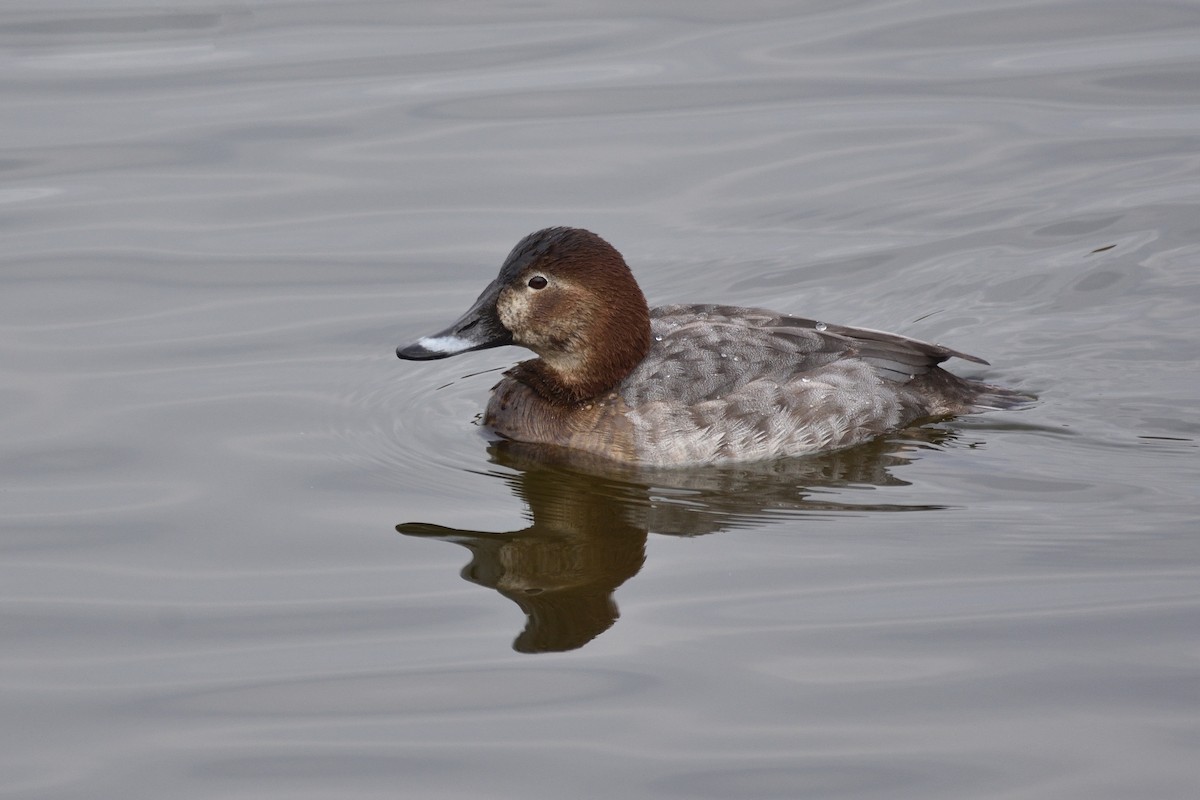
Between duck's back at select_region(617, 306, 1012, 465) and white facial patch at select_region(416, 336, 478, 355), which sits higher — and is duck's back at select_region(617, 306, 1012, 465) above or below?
below

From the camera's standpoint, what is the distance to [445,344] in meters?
8.37

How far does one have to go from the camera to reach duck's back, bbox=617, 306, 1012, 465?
819cm

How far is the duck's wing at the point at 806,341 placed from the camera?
27.5ft

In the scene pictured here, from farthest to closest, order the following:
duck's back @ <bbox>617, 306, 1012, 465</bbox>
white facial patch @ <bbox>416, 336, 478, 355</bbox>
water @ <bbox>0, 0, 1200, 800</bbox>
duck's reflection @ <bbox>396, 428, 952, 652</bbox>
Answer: white facial patch @ <bbox>416, 336, 478, 355</bbox> → duck's back @ <bbox>617, 306, 1012, 465</bbox> → duck's reflection @ <bbox>396, 428, 952, 652</bbox> → water @ <bbox>0, 0, 1200, 800</bbox>

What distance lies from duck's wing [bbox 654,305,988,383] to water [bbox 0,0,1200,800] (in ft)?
1.47

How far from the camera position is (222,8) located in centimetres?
1430

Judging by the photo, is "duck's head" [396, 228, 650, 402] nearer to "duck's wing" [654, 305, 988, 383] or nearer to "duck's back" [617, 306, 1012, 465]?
"duck's back" [617, 306, 1012, 465]

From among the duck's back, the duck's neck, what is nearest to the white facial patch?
the duck's neck

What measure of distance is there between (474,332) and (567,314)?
1.63 feet

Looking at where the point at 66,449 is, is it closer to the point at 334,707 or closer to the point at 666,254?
the point at 334,707

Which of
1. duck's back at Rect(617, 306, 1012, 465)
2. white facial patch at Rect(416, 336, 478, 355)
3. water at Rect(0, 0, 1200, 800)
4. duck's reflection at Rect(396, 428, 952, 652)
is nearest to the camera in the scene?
water at Rect(0, 0, 1200, 800)

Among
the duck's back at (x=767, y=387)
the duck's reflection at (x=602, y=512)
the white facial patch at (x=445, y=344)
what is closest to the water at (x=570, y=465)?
the duck's reflection at (x=602, y=512)

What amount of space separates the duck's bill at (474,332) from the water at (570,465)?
1.80 feet

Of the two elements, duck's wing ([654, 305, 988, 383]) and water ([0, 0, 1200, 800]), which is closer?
water ([0, 0, 1200, 800])
